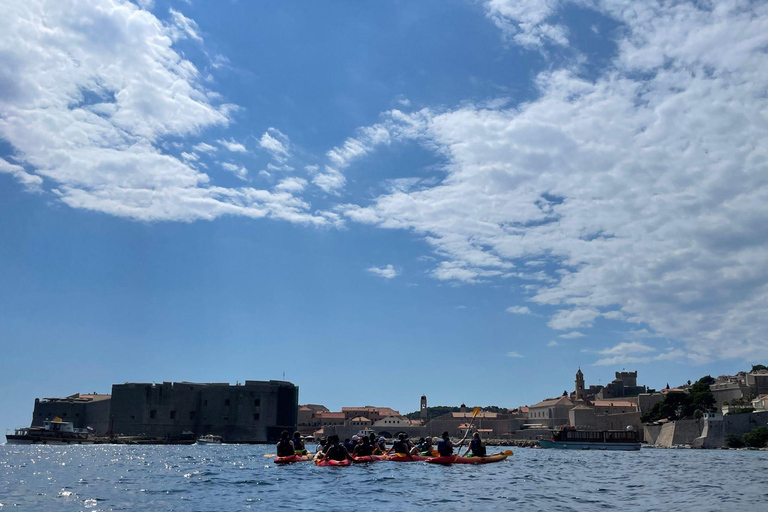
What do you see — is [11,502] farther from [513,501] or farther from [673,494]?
[673,494]

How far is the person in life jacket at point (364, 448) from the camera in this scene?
3011cm

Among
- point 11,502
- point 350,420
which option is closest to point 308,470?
point 11,502

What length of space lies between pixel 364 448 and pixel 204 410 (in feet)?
253

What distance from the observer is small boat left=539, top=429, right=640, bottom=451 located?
74938 mm

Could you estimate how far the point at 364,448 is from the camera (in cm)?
3019

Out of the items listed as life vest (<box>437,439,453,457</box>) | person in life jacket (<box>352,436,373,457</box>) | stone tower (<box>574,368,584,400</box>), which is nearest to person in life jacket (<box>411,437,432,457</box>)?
life vest (<box>437,439,453,457</box>)

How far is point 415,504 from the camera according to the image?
55.6 ft

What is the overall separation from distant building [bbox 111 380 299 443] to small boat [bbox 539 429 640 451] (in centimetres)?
4244

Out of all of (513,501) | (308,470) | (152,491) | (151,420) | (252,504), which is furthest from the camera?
(151,420)

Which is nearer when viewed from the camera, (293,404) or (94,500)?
(94,500)

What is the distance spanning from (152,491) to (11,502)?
4122mm

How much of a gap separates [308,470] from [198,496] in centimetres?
882

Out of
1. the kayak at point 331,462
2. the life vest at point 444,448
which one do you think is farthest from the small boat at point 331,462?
the life vest at point 444,448

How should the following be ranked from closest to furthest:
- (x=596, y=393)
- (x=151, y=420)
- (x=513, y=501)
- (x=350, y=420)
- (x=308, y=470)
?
(x=513, y=501) → (x=308, y=470) → (x=151, y=420) → (x=350, y=420) → (x=596, y=393)
